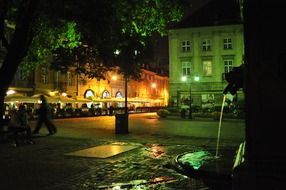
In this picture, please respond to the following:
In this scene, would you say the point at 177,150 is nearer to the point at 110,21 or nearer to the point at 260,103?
the point at 110,21

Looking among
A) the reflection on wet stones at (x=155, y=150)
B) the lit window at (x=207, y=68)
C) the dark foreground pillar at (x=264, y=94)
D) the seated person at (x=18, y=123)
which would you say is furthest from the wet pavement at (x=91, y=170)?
the lit window at (x=207, y=68)

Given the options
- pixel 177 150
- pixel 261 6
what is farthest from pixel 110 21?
pixel 261 6

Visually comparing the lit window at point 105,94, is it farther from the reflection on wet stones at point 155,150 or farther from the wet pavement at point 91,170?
the wet pavement at point 91,170

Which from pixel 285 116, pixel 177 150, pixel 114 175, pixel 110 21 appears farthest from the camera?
pixel 110 21

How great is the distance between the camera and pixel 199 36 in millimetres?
53031

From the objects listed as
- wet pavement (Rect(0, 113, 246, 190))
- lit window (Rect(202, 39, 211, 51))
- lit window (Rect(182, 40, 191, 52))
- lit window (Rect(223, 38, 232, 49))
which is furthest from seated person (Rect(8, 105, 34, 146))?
lit window (Rect(223, 38, 232, 49))

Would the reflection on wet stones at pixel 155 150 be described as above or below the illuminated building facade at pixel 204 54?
below

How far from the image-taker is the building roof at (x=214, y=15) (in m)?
52.2

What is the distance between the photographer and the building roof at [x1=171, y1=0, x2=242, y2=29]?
2053 inches

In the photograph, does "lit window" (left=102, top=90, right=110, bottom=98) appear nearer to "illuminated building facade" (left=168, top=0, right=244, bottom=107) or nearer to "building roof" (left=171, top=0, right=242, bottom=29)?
"illuminated building facade" (left=168, top=0, right=244, bottom=107)

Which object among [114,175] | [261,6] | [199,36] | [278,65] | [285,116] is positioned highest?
[199,36]

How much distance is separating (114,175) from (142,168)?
1.01 meters

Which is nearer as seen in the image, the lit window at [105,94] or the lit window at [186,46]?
the lit window at [186,46]

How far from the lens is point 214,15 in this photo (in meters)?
53.9
